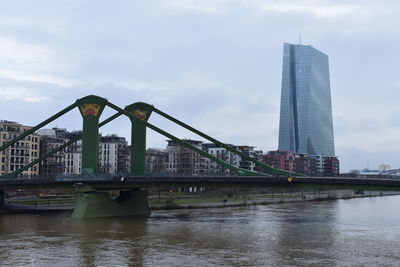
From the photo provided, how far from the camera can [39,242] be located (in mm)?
53344

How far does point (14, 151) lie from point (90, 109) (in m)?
65.4

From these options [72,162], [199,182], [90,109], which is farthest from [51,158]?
[199,182]

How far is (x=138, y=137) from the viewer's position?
92312mm

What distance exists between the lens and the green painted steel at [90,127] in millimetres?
84812

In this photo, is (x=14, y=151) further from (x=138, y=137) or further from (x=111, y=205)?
(x=111, y=205)

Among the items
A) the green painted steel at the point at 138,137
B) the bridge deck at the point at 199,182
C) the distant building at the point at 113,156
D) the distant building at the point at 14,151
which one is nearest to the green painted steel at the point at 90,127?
the bridge deck at the point at 199,182

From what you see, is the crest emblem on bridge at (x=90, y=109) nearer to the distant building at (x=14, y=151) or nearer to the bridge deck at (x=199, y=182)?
the bridge deck at (x=199, y=182)

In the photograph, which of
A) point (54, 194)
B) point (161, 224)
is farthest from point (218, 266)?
point (54, 194)

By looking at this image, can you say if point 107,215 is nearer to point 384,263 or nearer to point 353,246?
point 353,246

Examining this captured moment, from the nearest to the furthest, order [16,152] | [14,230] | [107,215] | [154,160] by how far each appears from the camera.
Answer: [14,230], [107,215], [16,152], [154,160]

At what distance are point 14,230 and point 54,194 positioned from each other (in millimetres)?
64377

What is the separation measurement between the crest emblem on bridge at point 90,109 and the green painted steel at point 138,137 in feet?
26.3

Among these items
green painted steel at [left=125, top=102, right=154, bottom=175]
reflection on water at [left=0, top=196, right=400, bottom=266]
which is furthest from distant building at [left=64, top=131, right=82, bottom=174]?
reflection on water at [left=0, top=196, right=400, bottom=266]

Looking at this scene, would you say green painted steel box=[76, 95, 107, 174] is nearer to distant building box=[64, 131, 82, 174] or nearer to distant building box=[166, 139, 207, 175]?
distant building box=[64, 131, 82, 174]
